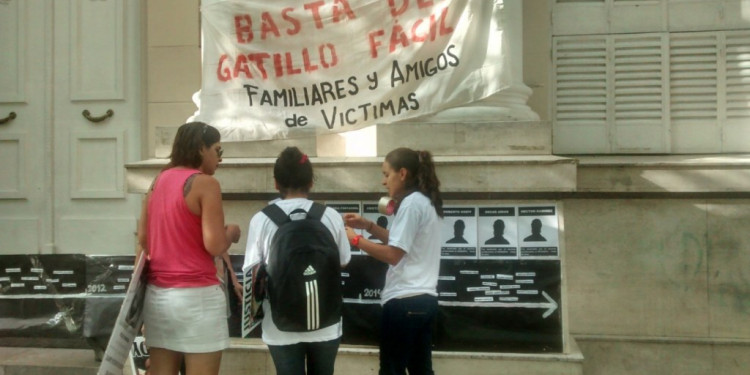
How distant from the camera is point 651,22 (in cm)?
637

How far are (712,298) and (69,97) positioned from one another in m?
6.10

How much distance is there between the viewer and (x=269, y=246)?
373 centimetres

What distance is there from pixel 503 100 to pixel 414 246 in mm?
1872

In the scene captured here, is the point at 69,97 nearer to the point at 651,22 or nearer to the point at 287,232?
the point at 287,232

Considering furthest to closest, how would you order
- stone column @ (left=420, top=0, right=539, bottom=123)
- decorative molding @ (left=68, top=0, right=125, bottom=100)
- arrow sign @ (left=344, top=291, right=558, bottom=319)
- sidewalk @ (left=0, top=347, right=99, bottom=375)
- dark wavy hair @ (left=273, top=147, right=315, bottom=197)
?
1. decorative molding @ (left=68, top=0, right=125, bottom=100)
2. sidewalk @ (left=0, top=347, right=99, bottom=375)
3. stone column @ (left=420, top=0, right=539, bottom=123)
4. arrow sign @ (left=344, top=291, right=558, bottom=319)
5. dark wavy hair @ (left=273, top=147, right=315, bottom=197)

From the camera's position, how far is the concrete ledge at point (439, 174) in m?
5.09

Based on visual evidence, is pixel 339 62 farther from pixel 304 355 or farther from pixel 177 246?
pixel 304 355

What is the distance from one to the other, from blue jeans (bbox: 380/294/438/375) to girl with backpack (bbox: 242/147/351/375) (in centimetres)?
44

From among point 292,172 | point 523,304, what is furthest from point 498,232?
point 292,172

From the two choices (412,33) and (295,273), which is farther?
(412,33)

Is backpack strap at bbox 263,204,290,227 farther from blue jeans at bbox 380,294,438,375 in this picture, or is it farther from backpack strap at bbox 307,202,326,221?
blue jeans at bbox 380,294,438,375

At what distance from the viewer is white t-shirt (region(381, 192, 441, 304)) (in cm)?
407

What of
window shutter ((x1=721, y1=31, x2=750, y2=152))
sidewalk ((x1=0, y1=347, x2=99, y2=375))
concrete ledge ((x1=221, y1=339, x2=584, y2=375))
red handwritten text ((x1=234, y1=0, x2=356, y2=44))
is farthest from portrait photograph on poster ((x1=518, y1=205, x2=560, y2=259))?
sidewalk ((x1=0, y1=347, x2=99, y2=375))

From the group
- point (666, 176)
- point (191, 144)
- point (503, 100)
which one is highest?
point (503, 100)
